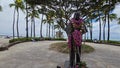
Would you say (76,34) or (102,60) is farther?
(102,60)

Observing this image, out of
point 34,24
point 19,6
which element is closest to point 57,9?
point 19,6

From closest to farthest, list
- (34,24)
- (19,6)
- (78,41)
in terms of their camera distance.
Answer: (78,41), (19,6), (34,24)

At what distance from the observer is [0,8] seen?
32.2 meters

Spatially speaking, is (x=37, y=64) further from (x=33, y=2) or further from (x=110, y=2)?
(x=110, y=2)

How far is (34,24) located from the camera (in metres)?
61.6

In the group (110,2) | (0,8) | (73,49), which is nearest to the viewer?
(73,49)

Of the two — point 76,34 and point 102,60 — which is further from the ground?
point 76,34

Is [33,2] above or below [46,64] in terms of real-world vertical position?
above

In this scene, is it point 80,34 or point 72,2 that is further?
point 72,2

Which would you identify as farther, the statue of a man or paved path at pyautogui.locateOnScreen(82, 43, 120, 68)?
paved path at pyautogui.locateOnScreen(82, 43, 120, 68)

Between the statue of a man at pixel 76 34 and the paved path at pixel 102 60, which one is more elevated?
the statue of a man at pixel 76 34

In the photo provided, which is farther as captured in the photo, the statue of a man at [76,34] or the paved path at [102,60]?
the paved path at [102,60]

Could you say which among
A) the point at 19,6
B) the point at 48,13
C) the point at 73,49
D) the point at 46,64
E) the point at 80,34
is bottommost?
the point at 46,64

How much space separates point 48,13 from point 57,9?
1.46 m
